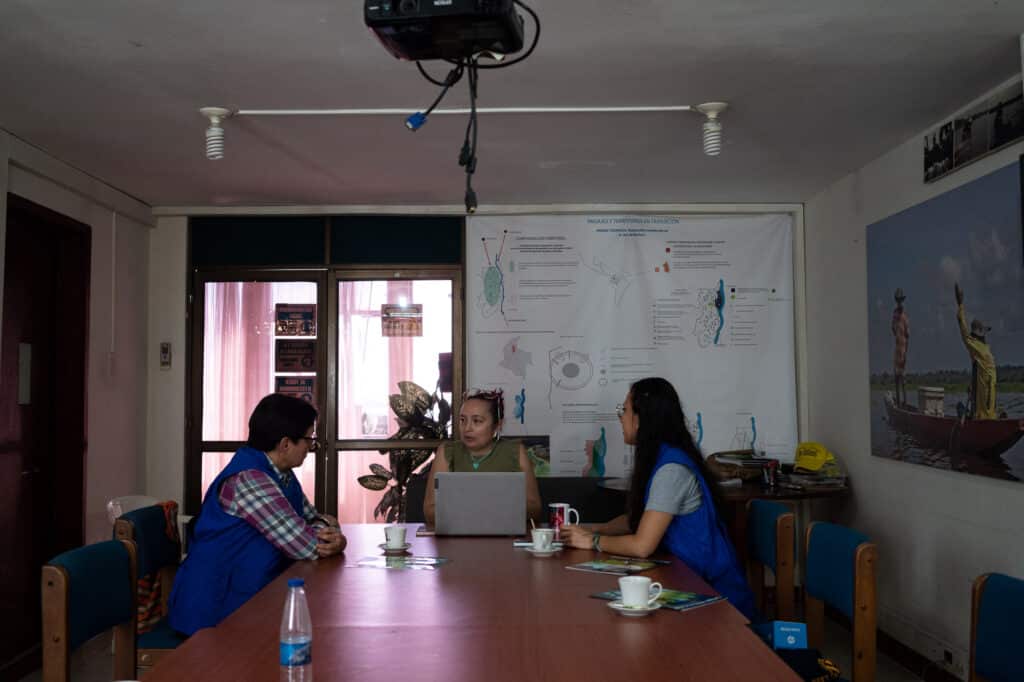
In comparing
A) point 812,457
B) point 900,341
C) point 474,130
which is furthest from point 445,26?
point 812,457

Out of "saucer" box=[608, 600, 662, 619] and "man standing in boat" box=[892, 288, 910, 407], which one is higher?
"man standing in boat" box=[892, 288, 910, 407]

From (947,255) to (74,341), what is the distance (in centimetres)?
455

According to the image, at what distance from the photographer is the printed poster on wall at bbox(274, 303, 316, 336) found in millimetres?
6172

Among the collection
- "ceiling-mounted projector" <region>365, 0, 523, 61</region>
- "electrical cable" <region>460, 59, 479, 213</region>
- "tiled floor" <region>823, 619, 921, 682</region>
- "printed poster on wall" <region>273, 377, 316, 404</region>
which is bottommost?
"tiled floor" <region>823, 619, 921, 682</region>

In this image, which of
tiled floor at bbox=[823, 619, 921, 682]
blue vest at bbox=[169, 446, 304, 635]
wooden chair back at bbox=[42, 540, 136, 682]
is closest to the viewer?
wooden chair back at bbox=[42, 540, 136, 682]

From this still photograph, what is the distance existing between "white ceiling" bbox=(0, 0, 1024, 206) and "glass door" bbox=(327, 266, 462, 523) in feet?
2.62

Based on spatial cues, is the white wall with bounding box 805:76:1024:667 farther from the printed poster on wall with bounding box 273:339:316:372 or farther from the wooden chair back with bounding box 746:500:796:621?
the printed poster on wall with bounding box 273:339:316:372

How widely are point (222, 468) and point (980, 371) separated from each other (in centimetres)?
450

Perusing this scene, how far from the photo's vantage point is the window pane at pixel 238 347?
616cm

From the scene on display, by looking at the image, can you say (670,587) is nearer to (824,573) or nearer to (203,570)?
(824,573)

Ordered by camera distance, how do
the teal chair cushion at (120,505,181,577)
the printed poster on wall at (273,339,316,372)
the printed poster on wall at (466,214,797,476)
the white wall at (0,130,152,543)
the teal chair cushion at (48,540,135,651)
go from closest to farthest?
the teal chair cushion at (48,540,135,651) → the teal chair cushion at (120,505,181,577) → the white wall at (0,130,152,543) → the printed poster on wall at (466,214,797,476) → the printed poster on wall at (273,339,316,372)

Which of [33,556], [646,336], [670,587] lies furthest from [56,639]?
[646,336]

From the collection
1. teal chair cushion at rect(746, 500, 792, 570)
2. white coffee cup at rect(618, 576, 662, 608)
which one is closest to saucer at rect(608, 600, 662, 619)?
white coffee cup at rect(618, 576, 662, 608)

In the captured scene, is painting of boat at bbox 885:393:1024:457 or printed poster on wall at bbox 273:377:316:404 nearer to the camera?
painting of boat at bbox 885:393:1024:457
